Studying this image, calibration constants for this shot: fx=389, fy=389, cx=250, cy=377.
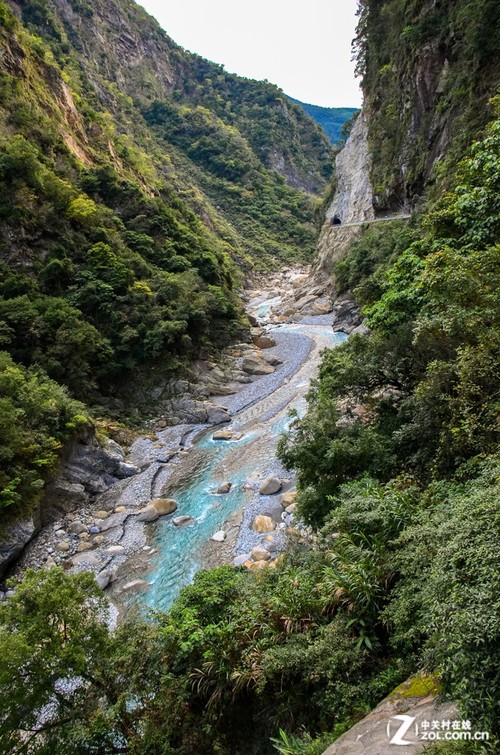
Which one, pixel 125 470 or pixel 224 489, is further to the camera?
pixel 125 470

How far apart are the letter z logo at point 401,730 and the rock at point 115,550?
12.0 m

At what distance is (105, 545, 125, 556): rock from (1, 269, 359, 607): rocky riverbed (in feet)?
0.15

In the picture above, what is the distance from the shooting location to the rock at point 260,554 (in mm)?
Answer: 11680

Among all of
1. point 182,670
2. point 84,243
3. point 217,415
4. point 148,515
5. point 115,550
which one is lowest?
point 115,550

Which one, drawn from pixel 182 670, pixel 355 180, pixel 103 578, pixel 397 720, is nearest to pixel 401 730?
pixel 397 720

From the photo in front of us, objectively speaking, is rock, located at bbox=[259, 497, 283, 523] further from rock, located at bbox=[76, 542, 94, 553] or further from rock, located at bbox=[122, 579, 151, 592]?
rock, located at bbox=[76, 542, 94, 553]

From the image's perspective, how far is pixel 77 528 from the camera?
15133mm

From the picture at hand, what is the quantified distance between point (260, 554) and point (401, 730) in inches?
334

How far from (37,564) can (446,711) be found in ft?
45.6

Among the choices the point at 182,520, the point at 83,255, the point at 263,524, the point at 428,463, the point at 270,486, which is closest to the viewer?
the point at 428,463

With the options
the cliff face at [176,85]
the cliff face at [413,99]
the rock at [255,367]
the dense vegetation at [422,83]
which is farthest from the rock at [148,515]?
the cliff face at [176,85]

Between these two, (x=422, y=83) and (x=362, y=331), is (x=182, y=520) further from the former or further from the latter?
(x=422, y=83)

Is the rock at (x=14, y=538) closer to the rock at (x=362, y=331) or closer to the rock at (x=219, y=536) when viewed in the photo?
the rock at (x=219, y=536)

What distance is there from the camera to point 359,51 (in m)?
42.4
